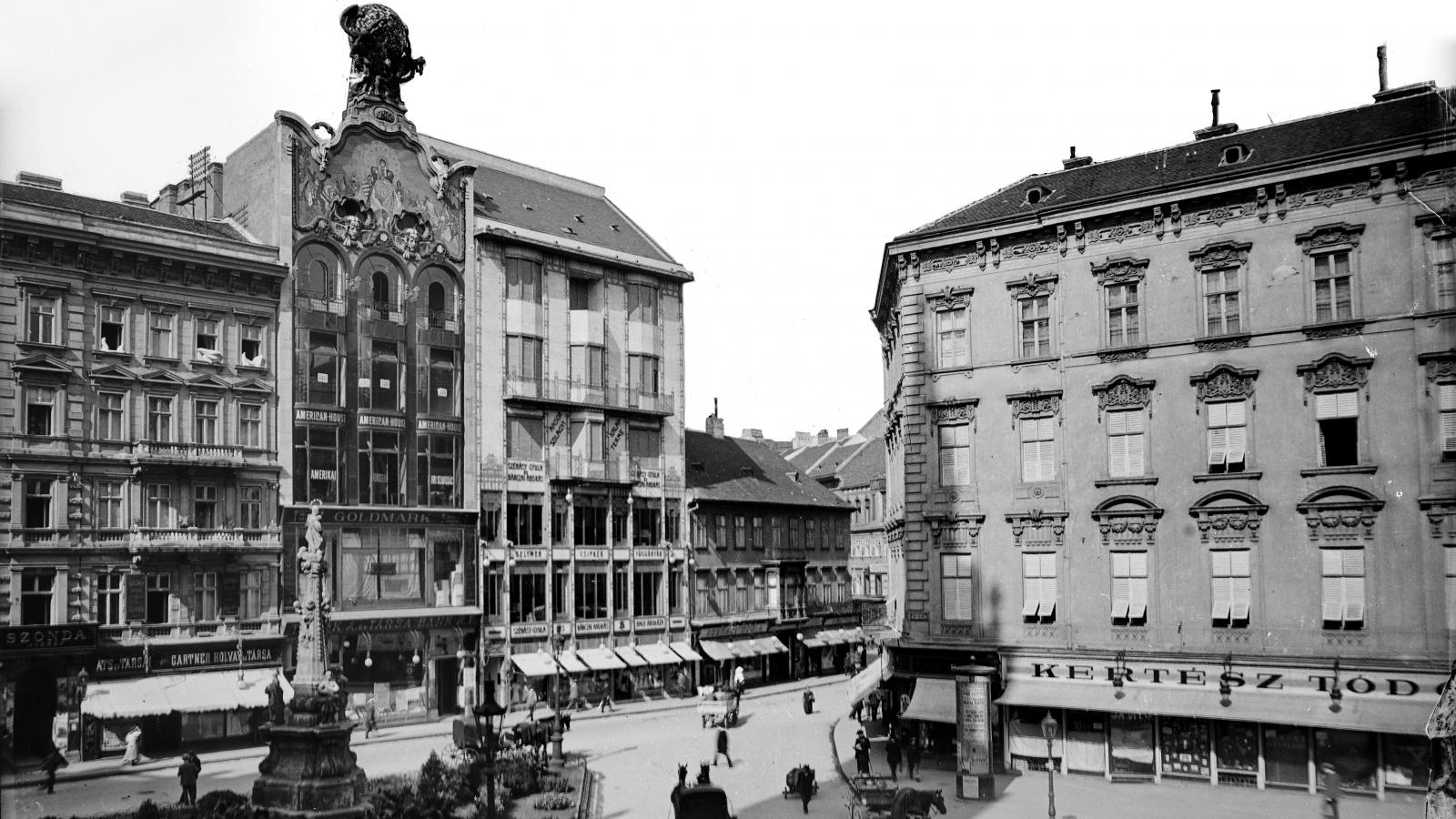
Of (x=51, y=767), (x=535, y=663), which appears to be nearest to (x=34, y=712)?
(x=51, y=767)

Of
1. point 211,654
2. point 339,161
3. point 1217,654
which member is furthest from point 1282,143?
point 211,654

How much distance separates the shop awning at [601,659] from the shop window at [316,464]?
1393 cm

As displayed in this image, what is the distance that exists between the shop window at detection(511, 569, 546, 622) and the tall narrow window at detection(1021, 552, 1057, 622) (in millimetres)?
24515

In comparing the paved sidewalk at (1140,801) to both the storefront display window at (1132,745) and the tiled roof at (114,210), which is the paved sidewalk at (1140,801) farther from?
the tiled roof at (114,210)

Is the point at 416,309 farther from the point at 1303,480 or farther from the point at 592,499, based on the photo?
the point at 1303,480

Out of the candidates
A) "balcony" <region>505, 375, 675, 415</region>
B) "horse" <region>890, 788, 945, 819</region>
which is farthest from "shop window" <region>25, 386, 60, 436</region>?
"horse" <region>890, 788, 945, 819</region>

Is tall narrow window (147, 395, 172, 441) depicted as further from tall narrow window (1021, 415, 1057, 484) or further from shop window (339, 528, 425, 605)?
tall narrow window (1021, 415, 1057, 484)

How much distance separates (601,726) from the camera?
4747 cm

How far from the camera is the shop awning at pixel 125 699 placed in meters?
38.3

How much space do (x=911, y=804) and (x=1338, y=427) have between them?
52.6ft

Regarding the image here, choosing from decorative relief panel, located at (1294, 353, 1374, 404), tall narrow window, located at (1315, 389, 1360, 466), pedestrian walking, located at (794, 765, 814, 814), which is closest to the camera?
pedestrian walking, located at (794, 765, 814, 814)

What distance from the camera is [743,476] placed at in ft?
224

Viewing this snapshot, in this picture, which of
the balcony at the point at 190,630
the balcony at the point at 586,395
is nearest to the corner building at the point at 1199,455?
the balcony at the point at 586,395

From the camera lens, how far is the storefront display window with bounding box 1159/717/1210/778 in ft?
109
